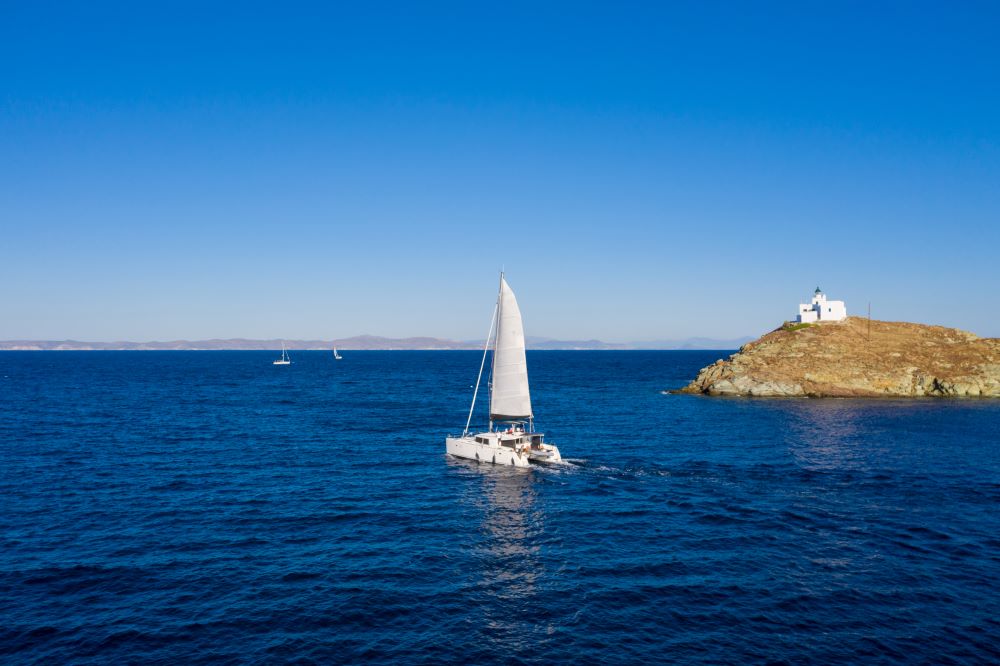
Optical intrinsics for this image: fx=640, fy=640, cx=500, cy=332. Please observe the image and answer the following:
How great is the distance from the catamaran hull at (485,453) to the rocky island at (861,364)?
7142 cm

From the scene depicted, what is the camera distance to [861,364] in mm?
116812

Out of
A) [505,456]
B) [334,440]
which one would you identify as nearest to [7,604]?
[505,456]

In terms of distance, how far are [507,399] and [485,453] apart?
585 centimetres

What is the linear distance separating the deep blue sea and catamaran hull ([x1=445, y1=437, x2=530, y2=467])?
1.85 meters

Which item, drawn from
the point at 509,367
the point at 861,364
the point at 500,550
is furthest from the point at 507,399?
the point at 861,364

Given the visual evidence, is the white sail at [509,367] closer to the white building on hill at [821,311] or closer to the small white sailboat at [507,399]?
the small white sailboat at [507,399]

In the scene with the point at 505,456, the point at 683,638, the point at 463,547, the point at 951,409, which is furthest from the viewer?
the point at 951,409

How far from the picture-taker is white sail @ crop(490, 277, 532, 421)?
202 ft

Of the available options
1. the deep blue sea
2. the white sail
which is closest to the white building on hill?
the deep blue sea

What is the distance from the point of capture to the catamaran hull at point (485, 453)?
58188 mm

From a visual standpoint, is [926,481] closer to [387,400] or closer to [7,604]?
[7,604]

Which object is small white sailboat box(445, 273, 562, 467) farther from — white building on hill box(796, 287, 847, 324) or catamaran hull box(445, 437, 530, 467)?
white building on hill box(796, 287, 847, 324)

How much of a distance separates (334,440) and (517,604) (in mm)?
46460

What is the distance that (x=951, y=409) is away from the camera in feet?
308
